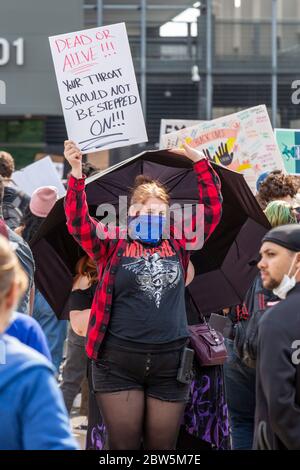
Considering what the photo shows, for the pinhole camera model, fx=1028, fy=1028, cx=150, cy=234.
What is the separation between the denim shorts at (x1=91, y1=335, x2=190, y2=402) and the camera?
4.71m

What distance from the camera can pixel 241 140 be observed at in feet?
28.0

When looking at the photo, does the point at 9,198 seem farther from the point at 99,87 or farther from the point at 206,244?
the point at 206,244

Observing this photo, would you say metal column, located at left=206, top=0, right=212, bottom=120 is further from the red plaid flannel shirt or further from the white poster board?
the red plaid flannel shirt

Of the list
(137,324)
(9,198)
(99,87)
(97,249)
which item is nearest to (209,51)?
(9,198)

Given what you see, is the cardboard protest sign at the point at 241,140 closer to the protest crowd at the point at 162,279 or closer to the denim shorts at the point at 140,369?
the protest crowd at the point at 162,279

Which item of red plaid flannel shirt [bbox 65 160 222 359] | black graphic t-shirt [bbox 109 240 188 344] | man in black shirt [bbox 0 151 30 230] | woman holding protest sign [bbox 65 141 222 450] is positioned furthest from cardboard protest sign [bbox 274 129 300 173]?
black graphic t-shirt [bbox 109 240 188 344]

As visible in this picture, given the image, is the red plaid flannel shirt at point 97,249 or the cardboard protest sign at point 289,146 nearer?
the red plaid flannel shirt at point 97,249

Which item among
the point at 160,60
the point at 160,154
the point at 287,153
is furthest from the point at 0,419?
the point at 160,60

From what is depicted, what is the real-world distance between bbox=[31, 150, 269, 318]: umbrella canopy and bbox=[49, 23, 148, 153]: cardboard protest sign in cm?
27

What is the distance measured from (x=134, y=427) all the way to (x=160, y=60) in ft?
54.3

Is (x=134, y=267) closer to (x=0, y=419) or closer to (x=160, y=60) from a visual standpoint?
(x=0, y=419)

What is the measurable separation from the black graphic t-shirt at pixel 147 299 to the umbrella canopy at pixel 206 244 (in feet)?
2.51

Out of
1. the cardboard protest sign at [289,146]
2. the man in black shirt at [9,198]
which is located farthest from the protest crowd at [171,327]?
the cardboard protest sign at [289,146]

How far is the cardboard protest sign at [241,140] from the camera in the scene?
27.6 ft
